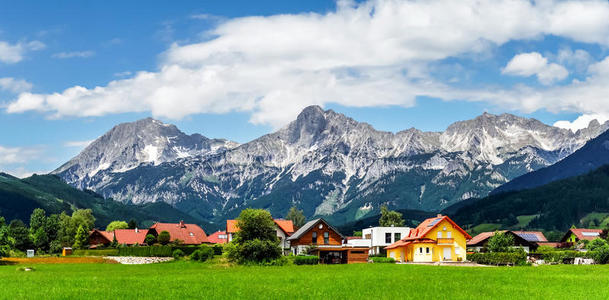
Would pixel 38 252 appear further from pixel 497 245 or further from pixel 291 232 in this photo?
pixel 497 245

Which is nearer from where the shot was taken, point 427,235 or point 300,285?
point 300,285

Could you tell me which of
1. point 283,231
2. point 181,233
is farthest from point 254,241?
point 181,233

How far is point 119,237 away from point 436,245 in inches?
3828

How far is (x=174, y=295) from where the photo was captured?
43.9m

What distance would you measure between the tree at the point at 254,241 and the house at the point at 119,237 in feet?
295

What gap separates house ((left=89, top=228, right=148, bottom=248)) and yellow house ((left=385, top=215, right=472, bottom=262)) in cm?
8565

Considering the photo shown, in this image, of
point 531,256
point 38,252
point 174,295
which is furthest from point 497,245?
point 38,252

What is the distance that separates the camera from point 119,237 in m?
174

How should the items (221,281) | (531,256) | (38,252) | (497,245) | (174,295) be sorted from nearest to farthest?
1. (174,295)
2. (221,281)
3. (497,245)
4. (531,256)
5. (38,252)

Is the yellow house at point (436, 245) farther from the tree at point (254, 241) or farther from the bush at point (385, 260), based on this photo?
the tree at point (254, 241)

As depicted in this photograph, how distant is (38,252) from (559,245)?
484ft

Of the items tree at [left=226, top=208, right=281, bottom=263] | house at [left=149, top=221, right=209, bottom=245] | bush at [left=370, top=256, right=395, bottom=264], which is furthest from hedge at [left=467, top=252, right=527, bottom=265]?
house at [left=149, top=221, right=209, bottom=245]

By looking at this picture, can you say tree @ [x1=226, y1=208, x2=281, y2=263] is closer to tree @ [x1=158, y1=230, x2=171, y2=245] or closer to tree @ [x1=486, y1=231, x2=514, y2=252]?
tree @ [x1=486, y1=231, x2=514, y2=252]

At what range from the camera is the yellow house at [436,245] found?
372 ft
